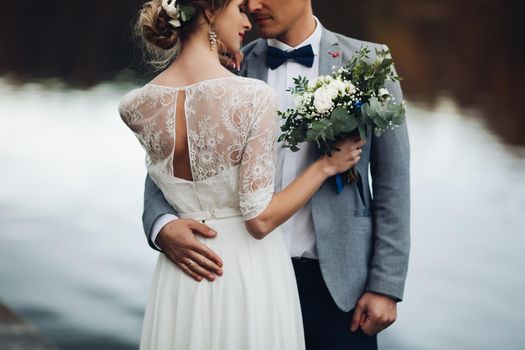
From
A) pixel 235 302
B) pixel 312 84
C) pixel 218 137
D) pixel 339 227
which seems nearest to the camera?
pixel 218 137

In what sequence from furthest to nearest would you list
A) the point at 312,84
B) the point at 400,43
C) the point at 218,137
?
the point at 400,43
the point at 312,84
the point at 218,137

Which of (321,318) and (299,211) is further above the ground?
(299,211)

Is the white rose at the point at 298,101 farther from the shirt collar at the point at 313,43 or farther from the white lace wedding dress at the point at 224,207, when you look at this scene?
the shirt collar at the point at 313,43

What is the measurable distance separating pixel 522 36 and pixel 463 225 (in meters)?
6.50

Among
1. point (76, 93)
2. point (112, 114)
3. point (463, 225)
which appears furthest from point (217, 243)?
point (76, 93)

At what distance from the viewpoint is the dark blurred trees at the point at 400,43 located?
11.5 meters

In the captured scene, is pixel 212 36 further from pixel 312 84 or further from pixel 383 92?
pixel 383 92

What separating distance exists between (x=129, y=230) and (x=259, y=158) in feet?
16.1

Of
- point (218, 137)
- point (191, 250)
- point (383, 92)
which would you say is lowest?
point (191, 250)

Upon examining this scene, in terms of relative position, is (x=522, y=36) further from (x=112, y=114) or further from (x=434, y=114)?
(x=112, y=114)

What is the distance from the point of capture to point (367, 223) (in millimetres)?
3129

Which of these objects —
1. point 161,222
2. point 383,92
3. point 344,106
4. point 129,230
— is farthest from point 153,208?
point 129,230

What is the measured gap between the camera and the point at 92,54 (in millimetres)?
12914

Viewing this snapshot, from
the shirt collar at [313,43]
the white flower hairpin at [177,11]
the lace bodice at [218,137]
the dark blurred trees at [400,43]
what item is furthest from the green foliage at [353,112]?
the dark blurred trees at [400,43]
